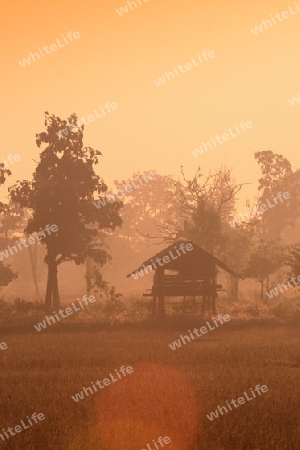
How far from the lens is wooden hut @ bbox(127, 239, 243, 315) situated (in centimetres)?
3366

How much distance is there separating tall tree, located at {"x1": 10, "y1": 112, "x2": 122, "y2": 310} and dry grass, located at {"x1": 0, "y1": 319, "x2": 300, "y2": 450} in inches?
537

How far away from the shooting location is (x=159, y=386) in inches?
547

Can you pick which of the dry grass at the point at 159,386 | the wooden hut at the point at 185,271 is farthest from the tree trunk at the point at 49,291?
the dry grass at the point at 159,386

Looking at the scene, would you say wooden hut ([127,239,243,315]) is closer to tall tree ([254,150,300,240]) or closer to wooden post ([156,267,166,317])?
wooden post ([156,267,166,317])

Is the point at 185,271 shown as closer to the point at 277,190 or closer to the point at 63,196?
the point at 63,196

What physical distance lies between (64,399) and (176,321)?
19249 millimetres

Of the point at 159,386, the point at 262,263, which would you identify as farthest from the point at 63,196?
the point at 159,386

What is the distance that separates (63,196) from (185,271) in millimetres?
11317

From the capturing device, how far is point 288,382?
14781 millimetres

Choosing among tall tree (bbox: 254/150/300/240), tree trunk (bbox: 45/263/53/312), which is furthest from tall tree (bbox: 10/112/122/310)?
tall tree (bbox: 254/150/300/240)

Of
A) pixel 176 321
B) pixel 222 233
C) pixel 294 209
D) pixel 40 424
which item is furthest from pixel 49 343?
pixel 294 209

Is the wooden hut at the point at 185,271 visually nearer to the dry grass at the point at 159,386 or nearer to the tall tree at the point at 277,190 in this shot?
the dry grass at the point at 159,386

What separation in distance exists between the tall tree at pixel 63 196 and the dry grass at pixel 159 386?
44.8 feet

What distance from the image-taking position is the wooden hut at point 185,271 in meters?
33.7
